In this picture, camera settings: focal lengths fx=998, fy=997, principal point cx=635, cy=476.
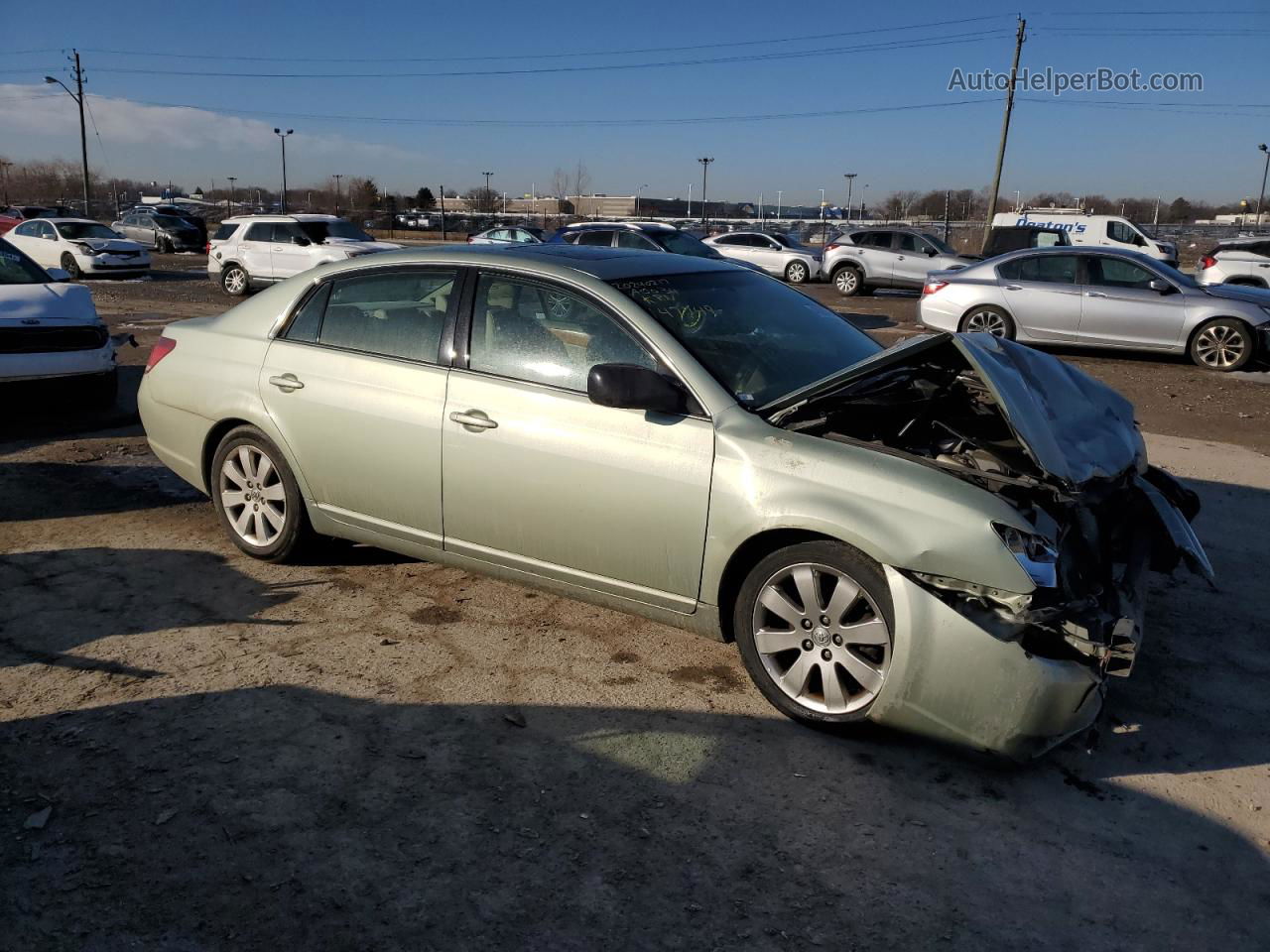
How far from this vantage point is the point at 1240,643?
14.4ft

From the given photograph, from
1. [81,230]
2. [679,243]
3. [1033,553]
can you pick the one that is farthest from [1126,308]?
[81,230]

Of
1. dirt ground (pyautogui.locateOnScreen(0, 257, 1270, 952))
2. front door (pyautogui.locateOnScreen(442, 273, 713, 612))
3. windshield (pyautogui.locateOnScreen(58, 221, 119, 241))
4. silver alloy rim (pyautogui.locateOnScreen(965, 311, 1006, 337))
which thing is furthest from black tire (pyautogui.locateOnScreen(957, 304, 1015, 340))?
windshield (pyautogui.locateOnScreen(58, 221, 119, 241))

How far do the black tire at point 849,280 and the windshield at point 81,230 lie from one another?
19.1m

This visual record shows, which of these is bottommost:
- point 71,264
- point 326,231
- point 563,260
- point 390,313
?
point 71,264

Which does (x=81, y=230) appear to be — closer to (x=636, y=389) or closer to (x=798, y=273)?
(x=798, y=273)

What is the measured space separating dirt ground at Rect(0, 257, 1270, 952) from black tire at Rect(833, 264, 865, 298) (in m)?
20.1

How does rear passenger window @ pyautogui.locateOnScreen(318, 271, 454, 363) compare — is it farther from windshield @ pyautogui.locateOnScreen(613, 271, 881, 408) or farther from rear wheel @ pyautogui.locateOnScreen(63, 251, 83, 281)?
rear wheel @ pyautogui.locateOnScreen(63, 251, 83, 281)

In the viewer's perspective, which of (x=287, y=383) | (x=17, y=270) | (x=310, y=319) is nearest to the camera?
(x=287, y=383)

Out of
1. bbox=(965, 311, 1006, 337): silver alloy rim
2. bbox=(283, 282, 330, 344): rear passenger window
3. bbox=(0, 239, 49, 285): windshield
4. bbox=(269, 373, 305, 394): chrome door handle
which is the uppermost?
bbox=(283, 282, 330, 344): rear passenger window

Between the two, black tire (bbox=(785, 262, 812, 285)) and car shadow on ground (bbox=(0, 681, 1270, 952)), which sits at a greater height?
black tire (bbox=(785, 262, 812, 285))

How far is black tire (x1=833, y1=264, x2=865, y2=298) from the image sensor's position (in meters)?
24.3

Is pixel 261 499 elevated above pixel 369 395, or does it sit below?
below

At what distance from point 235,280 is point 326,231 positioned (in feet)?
7.82

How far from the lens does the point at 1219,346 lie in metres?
12.9
